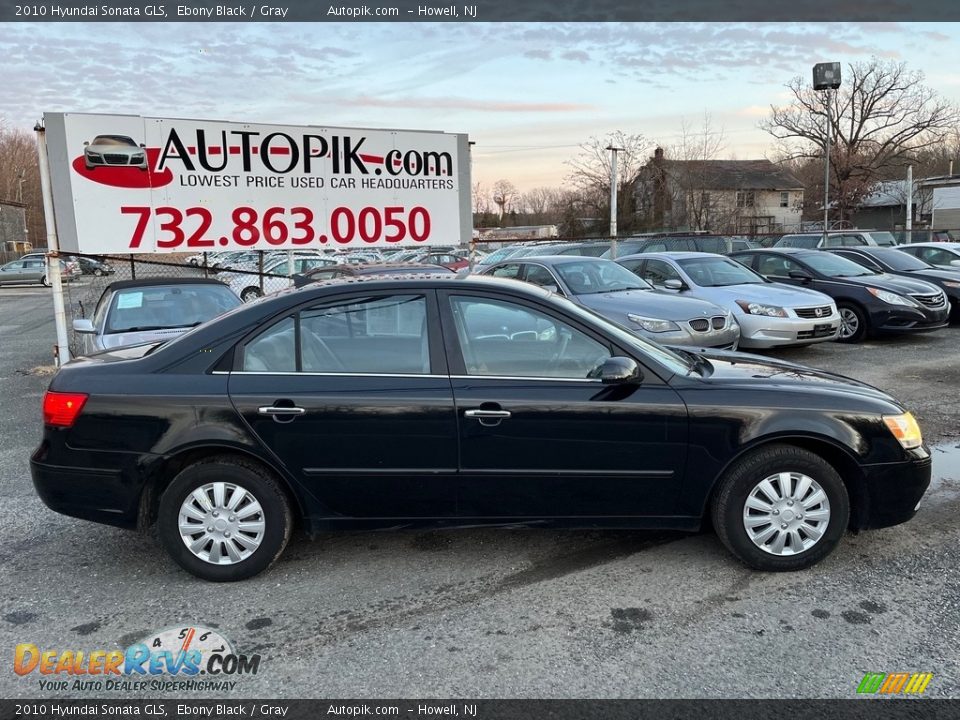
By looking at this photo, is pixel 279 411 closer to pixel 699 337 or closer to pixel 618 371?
pixel 618 371

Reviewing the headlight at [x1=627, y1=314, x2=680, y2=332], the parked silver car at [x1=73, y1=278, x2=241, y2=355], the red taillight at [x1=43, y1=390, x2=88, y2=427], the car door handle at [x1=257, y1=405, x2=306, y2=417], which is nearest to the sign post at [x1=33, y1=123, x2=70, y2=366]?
the parked silver car at [x1=73, y1=278, x2=241, y2=355]

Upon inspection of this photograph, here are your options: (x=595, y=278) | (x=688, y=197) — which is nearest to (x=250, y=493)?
(x=595, y=278)

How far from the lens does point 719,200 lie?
41562mm

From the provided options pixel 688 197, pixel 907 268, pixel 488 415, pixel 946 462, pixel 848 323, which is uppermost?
pixel 688 197

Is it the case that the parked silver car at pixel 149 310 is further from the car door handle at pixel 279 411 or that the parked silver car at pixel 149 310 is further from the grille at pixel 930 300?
the grille at pixel 930 300

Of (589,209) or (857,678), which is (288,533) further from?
(589,209)

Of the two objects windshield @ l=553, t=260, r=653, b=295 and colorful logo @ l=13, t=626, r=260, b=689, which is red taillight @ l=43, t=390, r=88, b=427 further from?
windshield @ l=553, t=260, r=653, b=295

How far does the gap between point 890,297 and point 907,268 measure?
3168 millimetres

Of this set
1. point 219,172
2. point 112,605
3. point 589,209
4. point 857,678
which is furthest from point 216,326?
point 589,209

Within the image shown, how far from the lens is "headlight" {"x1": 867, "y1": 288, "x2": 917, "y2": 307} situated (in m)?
11.0

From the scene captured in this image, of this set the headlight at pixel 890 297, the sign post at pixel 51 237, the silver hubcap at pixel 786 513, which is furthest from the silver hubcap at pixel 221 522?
the headlight at pixel 890 297

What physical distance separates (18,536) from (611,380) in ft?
12.1

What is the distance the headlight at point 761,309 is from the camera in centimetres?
977

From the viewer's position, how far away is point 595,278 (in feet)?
31.4
